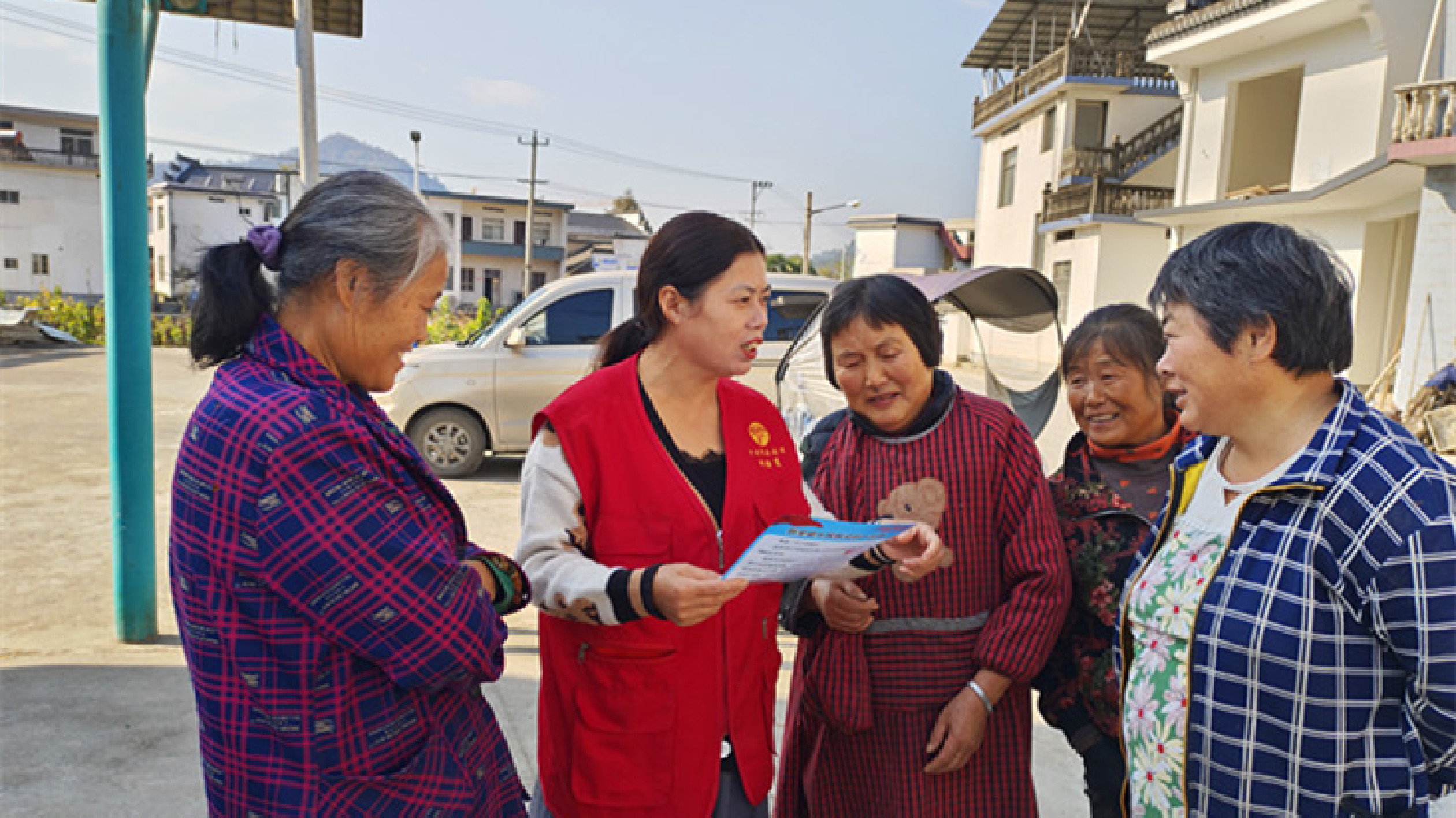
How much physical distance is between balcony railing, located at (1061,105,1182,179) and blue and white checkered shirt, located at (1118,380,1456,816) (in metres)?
18.5

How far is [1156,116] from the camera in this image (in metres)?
19.9

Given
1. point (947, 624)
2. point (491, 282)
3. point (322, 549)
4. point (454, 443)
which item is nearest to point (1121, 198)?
point (454, 443)

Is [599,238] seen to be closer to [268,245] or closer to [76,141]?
[76,141]

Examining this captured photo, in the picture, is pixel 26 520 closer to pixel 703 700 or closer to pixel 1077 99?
pixel 703 700

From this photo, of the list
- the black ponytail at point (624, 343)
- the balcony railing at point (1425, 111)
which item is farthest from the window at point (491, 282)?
the black ponytail at point (624, 343)

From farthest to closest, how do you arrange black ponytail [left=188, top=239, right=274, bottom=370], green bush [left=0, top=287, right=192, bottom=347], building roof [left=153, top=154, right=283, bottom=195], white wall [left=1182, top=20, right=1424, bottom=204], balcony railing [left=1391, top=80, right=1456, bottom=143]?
building roof [left=153, top=154, right=283, bottom=195]
green bush [left=0, top=287, right=192, bottom=347]
white wall [left=1182, top=20, right=1424, bottom=204]
balcony railing [left=1391, top=80, right=1456, bottom=143]
black ponytail [left=188, top=239, right=274, bottom=370]

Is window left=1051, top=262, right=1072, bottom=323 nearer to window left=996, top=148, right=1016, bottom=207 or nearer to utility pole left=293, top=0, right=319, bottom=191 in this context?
window left=996, top=148, right=1016, bottom=207

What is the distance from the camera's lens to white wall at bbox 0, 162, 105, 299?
33.1 m

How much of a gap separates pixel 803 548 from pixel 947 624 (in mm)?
657

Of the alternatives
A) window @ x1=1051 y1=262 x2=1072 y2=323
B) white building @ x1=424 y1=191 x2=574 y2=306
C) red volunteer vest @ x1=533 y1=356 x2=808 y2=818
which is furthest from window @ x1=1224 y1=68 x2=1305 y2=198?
white building @ x1=424 y1=191 x2=574 y2=306

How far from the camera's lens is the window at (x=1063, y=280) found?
19.8 m

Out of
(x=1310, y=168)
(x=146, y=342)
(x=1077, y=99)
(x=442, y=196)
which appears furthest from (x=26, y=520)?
(x=442, y=196)

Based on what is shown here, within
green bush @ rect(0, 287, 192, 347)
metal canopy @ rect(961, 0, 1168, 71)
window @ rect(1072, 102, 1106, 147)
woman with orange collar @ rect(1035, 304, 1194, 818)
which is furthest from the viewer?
metal canopy @ rect(961, 0, 1168, 71)

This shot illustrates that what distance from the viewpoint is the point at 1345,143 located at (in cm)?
1238
